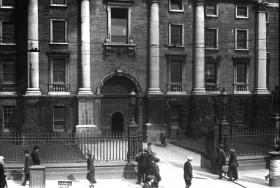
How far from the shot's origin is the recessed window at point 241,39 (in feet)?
122

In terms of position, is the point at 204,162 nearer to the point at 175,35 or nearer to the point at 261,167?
the point at 261,167

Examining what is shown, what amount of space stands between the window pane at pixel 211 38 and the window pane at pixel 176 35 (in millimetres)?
2660

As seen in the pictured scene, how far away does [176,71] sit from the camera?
116 feet

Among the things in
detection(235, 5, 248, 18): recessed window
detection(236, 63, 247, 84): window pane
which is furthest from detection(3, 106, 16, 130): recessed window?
detection(235, 5, 248, 18): recessed window

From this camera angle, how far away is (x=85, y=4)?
32.3 m

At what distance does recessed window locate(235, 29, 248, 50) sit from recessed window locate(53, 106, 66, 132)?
55.0ft

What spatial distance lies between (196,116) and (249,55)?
8.03 metres

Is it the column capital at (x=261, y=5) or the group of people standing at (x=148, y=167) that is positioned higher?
the column capital at (x=261, y=5)

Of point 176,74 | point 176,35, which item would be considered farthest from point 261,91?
point 176,35

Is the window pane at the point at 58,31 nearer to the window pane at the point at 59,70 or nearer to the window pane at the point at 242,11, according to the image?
the window pane at the point at 59,70

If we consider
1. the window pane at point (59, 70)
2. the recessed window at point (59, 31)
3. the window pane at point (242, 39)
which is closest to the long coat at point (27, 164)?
the window pane at point (59, 70)

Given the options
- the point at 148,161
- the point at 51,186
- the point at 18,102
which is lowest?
the point at 51,186

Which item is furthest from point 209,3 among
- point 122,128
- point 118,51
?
point 122,128

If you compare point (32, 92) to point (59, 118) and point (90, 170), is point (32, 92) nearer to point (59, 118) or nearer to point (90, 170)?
point (59, 118)
